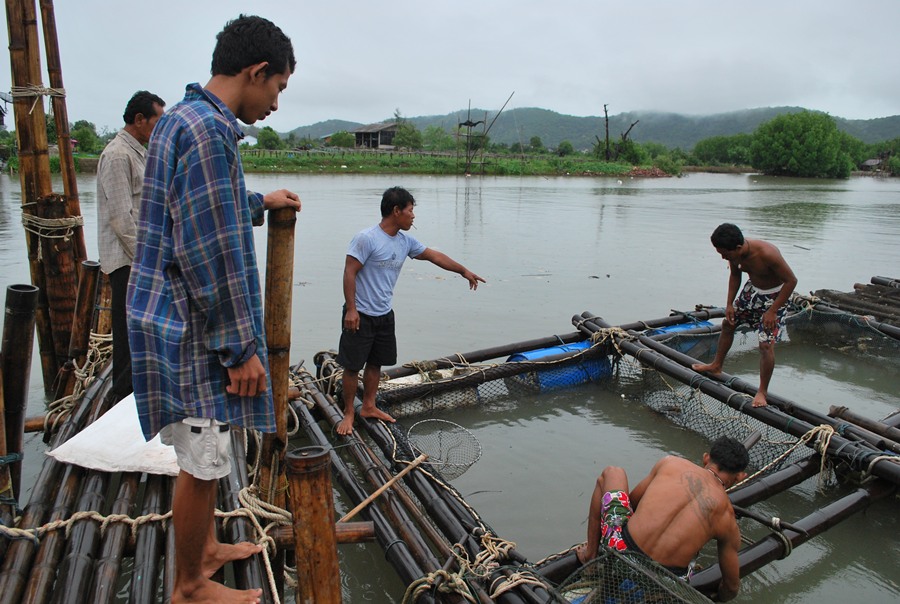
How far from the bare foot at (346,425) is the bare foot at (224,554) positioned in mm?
1852

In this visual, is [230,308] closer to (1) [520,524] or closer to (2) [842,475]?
(1) [520,524]

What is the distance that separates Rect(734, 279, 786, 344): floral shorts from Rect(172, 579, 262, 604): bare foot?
175 inches

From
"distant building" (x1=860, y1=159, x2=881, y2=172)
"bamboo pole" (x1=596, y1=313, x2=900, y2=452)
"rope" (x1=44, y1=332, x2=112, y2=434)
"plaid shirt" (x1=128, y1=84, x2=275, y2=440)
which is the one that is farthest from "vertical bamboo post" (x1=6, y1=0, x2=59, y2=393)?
"distant building" (x1=860, y1=159, x2=881, y2=172)

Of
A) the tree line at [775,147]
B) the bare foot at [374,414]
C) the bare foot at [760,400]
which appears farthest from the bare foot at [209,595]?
the tree line at [775,147]

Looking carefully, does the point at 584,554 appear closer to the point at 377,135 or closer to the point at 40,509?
the point at 40,509

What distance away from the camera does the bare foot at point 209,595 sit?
193 cm

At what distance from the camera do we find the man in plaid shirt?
1.68 metres

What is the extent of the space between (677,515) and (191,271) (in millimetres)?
2258

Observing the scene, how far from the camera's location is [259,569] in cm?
219

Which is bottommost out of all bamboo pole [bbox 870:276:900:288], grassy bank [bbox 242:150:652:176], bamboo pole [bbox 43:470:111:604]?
bamboo pole [bbox 43:470:111:604]

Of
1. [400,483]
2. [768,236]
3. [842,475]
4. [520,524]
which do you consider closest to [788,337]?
[842,475]

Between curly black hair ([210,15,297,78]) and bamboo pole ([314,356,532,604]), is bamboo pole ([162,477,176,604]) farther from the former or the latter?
curly black hair ([210,15,297,78])

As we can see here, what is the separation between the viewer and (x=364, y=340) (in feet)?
13.8

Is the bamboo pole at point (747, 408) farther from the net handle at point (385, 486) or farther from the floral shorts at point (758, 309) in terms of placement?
the net handle at point (385, 486)
